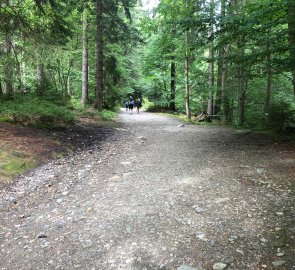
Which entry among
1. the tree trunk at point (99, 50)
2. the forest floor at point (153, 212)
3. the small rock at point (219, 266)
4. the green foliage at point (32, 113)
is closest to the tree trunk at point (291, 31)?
the forest floor at point (153, 212)

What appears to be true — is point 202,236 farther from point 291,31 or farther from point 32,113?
point 32,113

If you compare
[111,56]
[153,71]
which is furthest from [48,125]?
[153,71]

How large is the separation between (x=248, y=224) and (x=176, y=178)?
223 centimetres

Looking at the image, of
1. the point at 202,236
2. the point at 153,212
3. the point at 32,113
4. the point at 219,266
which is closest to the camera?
the point at 219,266

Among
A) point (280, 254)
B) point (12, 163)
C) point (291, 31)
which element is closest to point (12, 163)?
point (12, 163)

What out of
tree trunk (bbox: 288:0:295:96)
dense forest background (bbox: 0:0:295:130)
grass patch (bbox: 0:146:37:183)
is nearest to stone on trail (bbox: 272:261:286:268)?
grass patch (bbox: 0:146:37:183)

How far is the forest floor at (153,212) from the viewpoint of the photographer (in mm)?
3654

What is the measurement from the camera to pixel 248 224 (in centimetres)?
436

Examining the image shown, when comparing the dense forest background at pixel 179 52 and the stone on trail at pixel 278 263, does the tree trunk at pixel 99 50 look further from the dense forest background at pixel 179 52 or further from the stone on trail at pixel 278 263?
the stone on trail at pixel 278 263

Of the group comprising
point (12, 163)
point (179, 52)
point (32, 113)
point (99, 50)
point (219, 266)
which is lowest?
point (219, 266)

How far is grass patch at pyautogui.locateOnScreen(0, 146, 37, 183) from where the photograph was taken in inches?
249

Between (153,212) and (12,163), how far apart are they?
12.3ft

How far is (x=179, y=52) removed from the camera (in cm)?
1783

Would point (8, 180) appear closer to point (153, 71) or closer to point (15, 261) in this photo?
point (15, 261)
